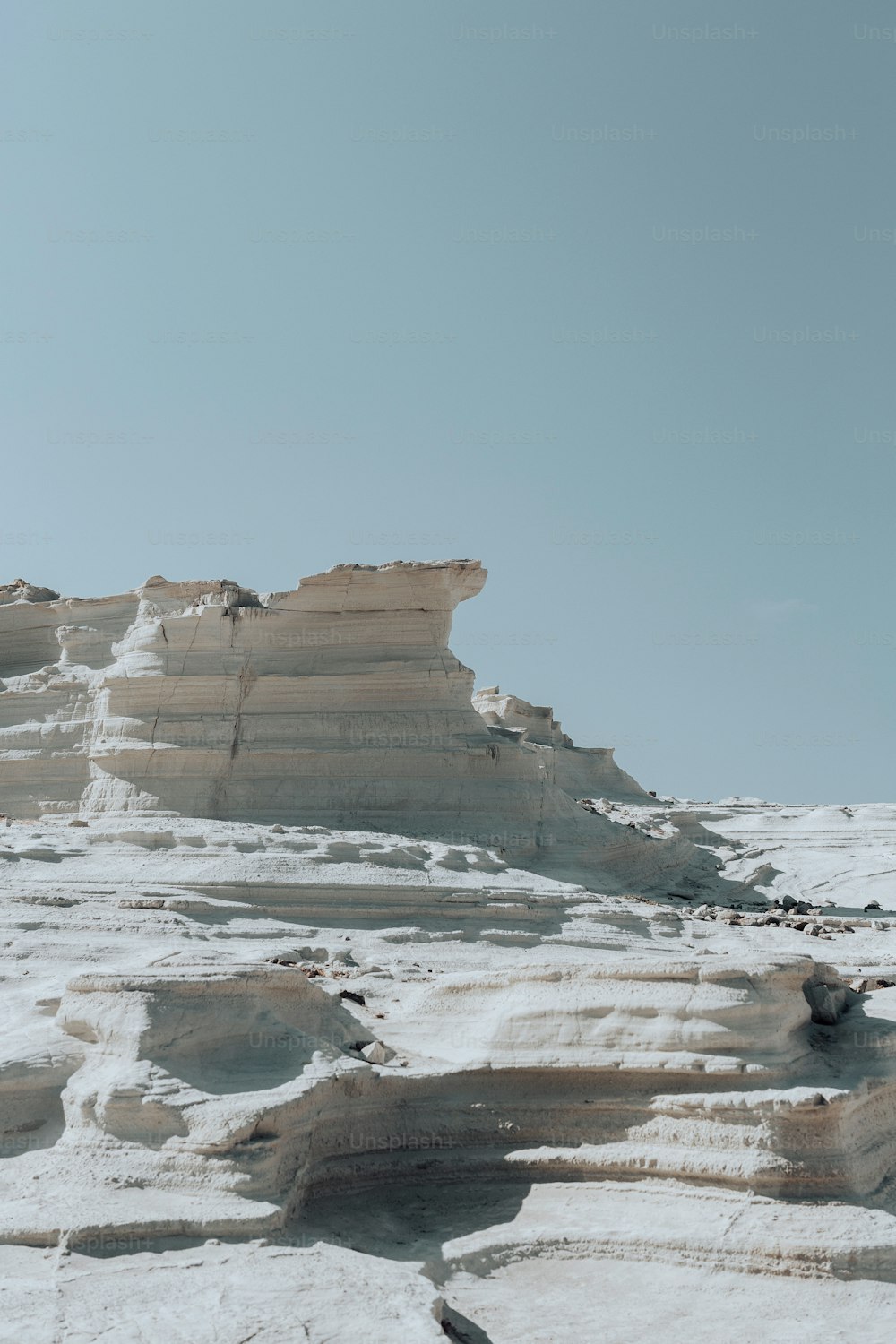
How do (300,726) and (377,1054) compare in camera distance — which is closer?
(377,1054)

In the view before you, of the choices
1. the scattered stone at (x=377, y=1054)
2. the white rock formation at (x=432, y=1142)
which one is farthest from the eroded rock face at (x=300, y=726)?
the scattered stone at (x=377, y=1054)

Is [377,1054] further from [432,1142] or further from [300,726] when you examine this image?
[300,726]

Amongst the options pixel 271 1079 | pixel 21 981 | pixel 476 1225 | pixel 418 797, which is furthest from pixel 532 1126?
pixel 418 797

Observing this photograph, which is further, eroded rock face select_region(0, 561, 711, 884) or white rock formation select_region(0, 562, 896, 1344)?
eroded rock face select_region(0, 561, 711, 884)

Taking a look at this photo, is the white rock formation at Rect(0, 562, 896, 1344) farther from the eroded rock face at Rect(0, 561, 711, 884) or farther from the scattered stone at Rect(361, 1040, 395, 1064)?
the eroded rock face at Rect(0, 561, 711, 884)

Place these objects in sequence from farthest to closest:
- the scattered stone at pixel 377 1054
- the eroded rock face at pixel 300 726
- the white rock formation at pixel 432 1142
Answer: the eroded rock face at pixel 300 726 → the scattered stone at pixel 377 1054 → the white rock formation at pixel 432 1142

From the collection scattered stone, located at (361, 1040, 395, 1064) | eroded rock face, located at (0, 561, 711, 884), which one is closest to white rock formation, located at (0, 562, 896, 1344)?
scattered stone, located at (361, 1040, 395, 1064)

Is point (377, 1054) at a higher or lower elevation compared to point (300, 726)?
lower

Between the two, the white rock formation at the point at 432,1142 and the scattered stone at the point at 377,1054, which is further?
the scattered stone at the point at 377,1054

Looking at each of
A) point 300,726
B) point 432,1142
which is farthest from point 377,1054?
point 300,726

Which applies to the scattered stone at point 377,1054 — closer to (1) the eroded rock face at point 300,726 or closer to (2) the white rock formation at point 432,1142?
(2) the white rock formation at point 432,1142

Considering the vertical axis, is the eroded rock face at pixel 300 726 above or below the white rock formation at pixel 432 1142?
above

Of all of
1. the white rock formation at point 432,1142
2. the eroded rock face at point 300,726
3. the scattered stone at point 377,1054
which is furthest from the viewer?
the eroded rock face at point 300,726

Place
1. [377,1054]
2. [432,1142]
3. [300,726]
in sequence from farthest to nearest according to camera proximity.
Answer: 1. [300,726]
2. [377,1054]
3. [432,1142]
